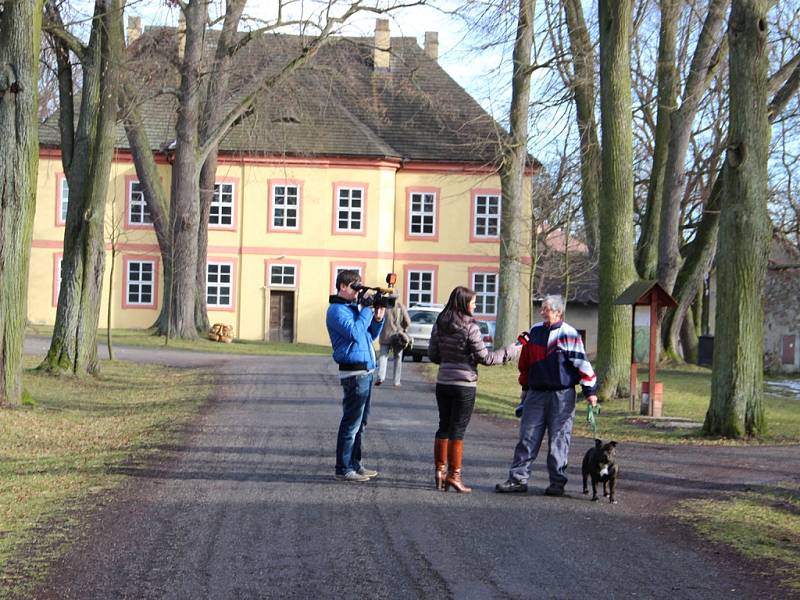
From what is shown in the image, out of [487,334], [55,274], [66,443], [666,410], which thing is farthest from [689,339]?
[66,443]

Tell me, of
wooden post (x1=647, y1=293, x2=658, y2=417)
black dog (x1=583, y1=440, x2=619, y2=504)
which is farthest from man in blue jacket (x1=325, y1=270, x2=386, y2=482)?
wooden post (x1=647, y1=293, x2=658, y2=417)

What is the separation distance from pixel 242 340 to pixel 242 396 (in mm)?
27723

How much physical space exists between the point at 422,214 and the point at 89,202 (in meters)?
30.2

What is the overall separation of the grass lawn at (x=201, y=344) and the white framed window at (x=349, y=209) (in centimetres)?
571

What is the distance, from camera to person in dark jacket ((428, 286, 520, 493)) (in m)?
10.3

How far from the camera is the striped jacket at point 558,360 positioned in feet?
34.2

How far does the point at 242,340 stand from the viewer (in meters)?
47.0

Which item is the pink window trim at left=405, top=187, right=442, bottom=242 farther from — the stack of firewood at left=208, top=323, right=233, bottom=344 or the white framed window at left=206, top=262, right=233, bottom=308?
the stack of firewood at left=208, top=323, right=233, bottom=344

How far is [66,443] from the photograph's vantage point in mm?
13883

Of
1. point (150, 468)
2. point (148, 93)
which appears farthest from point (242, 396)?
point (148, 93)

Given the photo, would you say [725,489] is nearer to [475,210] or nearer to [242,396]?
[242,396]

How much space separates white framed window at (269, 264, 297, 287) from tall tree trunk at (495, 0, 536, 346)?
60.8ft

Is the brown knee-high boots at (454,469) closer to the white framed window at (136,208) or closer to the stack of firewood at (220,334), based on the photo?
the stack of firewood at (220,334)

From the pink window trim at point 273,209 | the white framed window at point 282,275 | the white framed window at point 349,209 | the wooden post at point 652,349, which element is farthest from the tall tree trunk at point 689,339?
the wooden post at point 652,349
